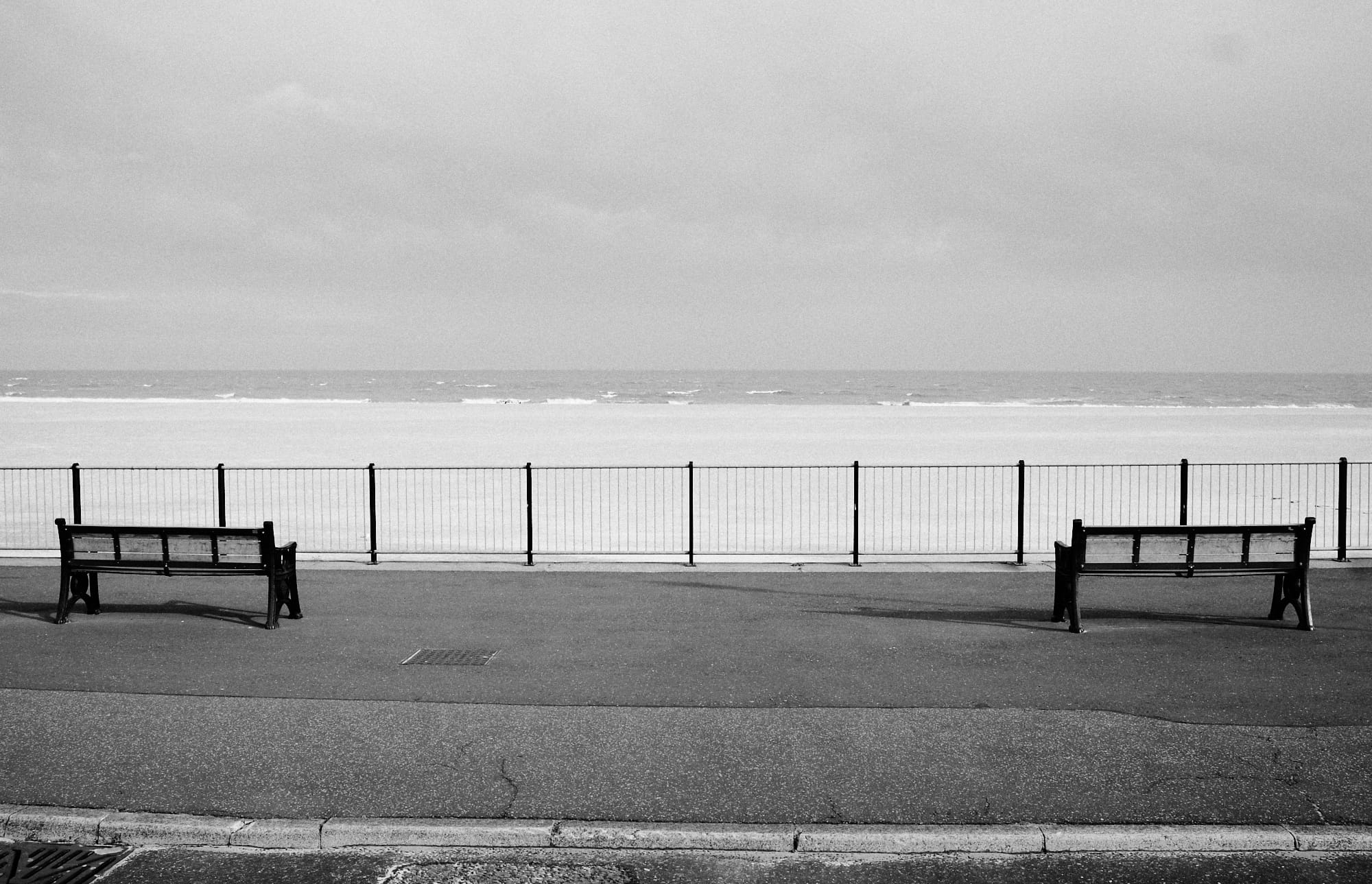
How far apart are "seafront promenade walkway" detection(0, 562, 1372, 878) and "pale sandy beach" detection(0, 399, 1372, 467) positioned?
15362 mm

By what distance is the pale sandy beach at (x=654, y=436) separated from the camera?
30172mm

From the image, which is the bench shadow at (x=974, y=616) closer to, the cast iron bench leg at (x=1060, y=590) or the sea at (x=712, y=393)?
the cast iron bench leg at (x=1060, y=590)

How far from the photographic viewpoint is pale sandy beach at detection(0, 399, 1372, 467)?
1188 inches

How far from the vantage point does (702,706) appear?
7004 mm

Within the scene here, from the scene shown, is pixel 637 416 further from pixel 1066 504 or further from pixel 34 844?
pixel 34 844

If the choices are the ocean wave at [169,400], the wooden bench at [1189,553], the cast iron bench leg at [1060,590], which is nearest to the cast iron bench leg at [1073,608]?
the wooden bench at [1189,553]

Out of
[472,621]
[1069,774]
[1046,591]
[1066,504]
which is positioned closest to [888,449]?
[1066,504]

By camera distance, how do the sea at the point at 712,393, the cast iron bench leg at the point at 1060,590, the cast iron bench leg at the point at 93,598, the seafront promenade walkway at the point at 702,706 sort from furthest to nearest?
the sea at the point at 712,393 < the cast iron bench leg at the point at 93,598 < the cast iron bench leg at the point at 1060,590 < the seafront promenade walkway at the point at 702,706

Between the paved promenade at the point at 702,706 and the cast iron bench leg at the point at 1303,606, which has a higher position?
the cast iron bench leg at the point at 1303,606

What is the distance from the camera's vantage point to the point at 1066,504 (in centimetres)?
1902

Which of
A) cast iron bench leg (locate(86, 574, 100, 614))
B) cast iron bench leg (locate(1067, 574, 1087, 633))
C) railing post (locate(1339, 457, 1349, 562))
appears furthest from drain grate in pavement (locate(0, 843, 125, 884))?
railing post (locate(1339, 457, 1349, 562))

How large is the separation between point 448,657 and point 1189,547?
642cm

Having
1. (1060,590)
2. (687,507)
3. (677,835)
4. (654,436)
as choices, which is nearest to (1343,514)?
(1060,590)

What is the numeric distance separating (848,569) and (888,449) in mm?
22228
